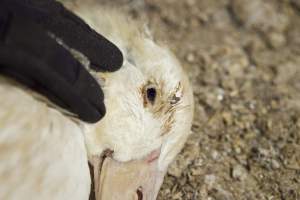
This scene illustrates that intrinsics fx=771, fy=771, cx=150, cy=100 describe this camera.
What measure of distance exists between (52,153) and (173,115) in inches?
26.1

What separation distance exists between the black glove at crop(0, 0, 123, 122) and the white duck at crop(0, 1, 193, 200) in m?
0.08

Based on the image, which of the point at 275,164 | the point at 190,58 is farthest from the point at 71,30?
the point at 190,58

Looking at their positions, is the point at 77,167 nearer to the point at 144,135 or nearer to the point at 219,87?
the point at 144,135

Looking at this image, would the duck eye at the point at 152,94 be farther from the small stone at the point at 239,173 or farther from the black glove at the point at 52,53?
the small stone at the point at 239,173

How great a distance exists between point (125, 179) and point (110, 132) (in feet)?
0.60

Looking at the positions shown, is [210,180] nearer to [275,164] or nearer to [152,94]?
[275,164]

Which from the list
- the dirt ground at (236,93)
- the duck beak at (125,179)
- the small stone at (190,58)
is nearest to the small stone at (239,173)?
the dirt ground at (236,93)

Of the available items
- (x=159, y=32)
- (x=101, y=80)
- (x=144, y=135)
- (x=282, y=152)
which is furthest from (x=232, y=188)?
(x=159, y=32)

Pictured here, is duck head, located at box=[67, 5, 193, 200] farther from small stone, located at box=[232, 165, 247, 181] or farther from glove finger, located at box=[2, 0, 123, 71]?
small stone, located at box=[232, 165, 247, 181]

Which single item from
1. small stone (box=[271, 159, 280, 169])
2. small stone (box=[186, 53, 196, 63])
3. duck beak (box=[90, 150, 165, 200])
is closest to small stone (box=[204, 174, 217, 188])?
small stone (box=[271, 159, 280, 169])

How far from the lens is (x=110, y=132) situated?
2.81 m

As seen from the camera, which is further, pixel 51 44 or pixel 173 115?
pixel 173 115

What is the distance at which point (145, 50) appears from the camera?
3.01 metres

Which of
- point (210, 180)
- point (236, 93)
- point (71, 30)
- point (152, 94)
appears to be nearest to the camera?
point (71, 30)
